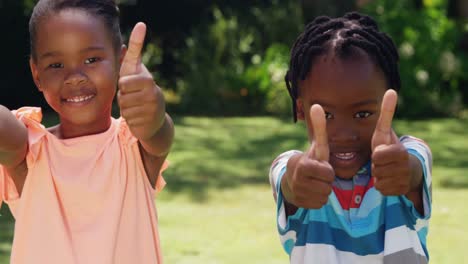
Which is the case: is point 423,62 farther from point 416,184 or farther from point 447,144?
point 416,184

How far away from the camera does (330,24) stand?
2748mm

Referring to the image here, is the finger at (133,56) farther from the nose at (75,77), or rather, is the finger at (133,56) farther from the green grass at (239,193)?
the green grass at (239,193)

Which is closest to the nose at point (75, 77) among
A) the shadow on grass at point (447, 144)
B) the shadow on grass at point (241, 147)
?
the shadow on grass at point (241, 147)

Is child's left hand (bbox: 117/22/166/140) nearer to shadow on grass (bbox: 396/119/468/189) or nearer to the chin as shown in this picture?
the chin

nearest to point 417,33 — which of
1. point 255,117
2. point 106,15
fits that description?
point 255,117

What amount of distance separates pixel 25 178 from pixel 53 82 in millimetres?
347

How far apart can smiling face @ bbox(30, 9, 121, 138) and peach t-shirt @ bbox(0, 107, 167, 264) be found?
0.11 metres

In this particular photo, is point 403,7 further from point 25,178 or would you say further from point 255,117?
point 25,178

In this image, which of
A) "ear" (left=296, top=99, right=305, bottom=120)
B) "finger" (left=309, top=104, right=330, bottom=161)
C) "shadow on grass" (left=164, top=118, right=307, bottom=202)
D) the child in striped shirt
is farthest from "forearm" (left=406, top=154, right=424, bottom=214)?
"shadow on grass" (left=164, top=118, right=307, bottom=202)

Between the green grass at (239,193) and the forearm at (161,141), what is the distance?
2503mm

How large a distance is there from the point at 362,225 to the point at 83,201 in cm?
96

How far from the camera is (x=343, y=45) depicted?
261 cm

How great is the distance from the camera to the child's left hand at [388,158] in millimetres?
2221

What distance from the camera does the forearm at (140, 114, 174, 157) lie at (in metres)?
2.77
